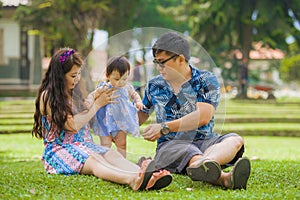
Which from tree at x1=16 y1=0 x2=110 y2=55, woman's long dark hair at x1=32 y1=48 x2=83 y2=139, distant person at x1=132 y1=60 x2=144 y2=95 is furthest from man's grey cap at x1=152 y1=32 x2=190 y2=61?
tree at x1=16 y1=0 x2=110 y2=55

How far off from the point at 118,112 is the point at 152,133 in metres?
0.29

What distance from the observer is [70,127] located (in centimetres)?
476

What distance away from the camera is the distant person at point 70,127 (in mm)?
4395

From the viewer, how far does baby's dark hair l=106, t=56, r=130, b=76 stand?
4.25 metres

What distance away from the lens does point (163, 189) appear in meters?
4.29

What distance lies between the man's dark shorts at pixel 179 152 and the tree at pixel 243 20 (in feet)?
74.6

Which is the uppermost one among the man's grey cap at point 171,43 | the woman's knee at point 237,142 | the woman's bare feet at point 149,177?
the man's grey cap at point 171,43

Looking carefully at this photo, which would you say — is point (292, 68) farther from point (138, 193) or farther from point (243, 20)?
point (138, 193)

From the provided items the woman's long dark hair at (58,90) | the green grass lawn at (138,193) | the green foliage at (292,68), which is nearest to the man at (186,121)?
the green grass lawn at (138,193)

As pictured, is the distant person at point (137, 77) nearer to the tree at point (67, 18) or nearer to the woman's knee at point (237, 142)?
the woman's knee at point (237, 142)

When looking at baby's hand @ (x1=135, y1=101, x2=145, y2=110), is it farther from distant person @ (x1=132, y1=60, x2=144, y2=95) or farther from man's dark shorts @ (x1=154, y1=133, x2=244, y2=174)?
man's dark shorts @ (x1=154, y1=133, x2=244, y2=174)

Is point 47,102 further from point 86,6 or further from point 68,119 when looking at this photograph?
point 86,6

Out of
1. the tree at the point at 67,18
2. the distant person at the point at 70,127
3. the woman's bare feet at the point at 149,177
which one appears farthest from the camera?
the tree at the point at 67,18

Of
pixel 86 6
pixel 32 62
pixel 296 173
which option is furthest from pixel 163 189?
pixel 32 62
